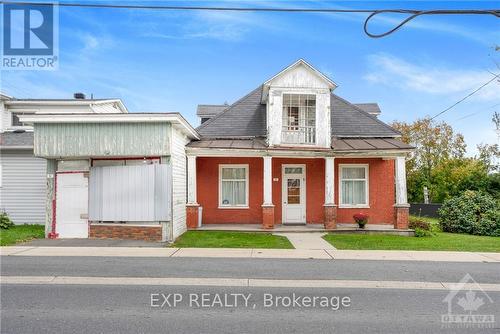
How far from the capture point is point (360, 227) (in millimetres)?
16547

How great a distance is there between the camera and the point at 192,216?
16156 millimetres

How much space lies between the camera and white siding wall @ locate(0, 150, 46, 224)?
17188 mm

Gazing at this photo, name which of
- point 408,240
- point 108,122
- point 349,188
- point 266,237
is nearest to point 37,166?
point 108,122

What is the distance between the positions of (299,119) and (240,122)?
300 centimetres

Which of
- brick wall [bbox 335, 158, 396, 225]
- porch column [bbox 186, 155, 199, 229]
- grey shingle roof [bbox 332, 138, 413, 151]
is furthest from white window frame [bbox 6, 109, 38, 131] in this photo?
brick wall [bbox 335, 158, 396, 225]

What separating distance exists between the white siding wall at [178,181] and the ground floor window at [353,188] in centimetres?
741

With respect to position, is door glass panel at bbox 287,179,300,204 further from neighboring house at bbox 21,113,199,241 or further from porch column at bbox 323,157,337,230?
neighboring house at bbox 21,113,199,241

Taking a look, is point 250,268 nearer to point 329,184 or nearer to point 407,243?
point 407,243

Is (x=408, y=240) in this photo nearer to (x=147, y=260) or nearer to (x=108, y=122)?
(x=147, y=260)

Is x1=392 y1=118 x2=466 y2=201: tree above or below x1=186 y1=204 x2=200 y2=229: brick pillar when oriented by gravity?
above

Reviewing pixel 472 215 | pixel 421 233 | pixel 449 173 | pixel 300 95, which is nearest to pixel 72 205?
pixel 300 95

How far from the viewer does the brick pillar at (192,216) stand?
16.1 meters

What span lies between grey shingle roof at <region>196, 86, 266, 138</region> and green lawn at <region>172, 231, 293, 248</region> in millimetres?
5268

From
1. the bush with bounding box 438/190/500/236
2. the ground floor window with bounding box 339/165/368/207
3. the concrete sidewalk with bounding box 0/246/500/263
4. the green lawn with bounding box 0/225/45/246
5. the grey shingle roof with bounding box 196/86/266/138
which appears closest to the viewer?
the concrete sidewalk with bounding box 0/246/500/263
